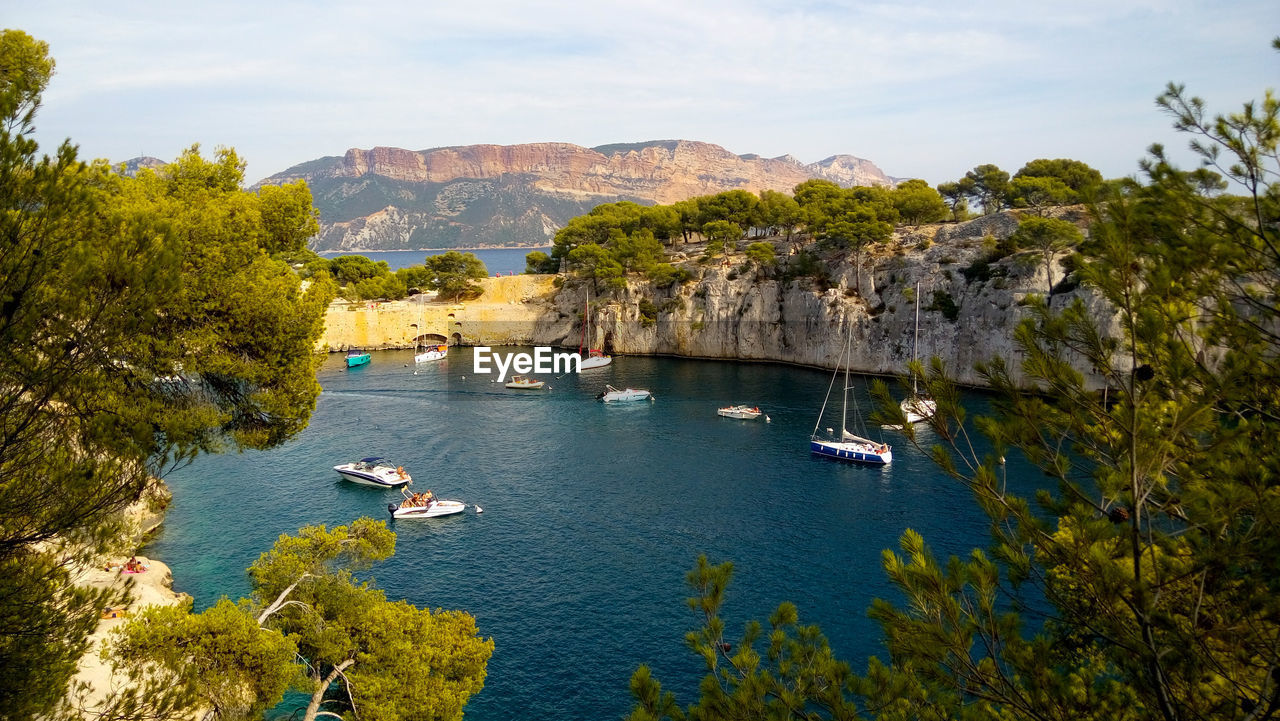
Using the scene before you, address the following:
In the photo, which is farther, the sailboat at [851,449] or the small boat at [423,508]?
the sailboat at [851,449]

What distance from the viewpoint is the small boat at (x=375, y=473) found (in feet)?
144

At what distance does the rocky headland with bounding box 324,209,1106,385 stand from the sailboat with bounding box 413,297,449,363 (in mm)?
1040

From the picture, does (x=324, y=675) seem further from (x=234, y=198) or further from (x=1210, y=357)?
(x=1210, y=357)

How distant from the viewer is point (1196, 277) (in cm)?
794

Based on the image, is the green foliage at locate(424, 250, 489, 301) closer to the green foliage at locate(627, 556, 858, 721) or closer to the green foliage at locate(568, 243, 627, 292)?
the green foliage at locate(568, 243, 627, 292)

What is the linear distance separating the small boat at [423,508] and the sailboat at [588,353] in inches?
1638

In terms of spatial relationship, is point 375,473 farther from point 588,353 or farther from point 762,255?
point 762,255

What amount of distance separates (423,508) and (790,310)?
165 ft

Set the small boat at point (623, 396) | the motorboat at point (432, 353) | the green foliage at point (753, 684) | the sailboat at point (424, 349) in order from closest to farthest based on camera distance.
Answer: the green foliage at point (753, 684) → the small boat at point (623, 396) → the motorboat at point (432, 353) → the sailboat at point (424, 349)

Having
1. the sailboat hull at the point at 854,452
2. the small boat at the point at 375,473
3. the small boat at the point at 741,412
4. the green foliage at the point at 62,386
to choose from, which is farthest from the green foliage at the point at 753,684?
the small boat at the point at 741,412

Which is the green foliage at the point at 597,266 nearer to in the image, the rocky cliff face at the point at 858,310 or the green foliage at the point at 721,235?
the rocky cliff face at the point at 858,310

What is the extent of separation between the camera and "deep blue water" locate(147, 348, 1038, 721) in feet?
87.8

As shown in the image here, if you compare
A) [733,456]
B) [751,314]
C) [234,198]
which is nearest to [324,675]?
[234,198]

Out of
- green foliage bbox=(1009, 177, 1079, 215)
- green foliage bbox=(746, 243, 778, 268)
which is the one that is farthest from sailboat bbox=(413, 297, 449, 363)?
green foliage bbox=(1009, 177, 1079, 215)
